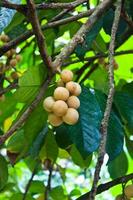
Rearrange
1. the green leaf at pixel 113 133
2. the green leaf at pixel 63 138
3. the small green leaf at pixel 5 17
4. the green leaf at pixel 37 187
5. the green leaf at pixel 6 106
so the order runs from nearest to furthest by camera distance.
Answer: the small green leaf at pixel 5 17
the green leaf at pixel 113 133
the green leaf at pixel 63 138
the green leaf at pixel 6 106
the green leaf at pixel 37 187

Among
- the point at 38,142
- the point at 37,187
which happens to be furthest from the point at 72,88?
the point at 37,187

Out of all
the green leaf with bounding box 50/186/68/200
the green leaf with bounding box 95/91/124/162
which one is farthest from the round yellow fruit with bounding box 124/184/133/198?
the green leaf with bounding box 50/186/68/200

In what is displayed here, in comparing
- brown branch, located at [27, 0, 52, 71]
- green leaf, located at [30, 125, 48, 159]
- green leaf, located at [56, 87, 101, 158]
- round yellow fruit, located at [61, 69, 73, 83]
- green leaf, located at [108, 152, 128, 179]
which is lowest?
green leaf, located at [108, 152, 128, 179]

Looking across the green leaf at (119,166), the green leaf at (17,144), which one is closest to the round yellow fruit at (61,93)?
the green leaf at (17,144)

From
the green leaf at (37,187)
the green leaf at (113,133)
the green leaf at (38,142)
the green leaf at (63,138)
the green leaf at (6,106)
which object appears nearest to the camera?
the green leaf at (113,133)

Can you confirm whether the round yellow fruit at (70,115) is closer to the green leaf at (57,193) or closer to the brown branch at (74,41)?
the brown branch at (74,41)

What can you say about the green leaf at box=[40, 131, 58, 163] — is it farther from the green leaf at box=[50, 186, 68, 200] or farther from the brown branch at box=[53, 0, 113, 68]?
the brown branch at box=[53, 0, 113, 68]

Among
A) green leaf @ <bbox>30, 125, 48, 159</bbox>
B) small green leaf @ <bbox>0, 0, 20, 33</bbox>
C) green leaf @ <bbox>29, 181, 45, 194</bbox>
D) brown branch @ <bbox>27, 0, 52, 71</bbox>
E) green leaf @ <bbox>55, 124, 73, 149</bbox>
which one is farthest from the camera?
green leaf @ <bbox>29, 181, 45, 194</bbox>
